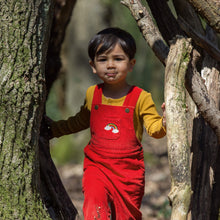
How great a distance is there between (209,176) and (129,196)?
2.43ft

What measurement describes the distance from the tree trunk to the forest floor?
8.23ft

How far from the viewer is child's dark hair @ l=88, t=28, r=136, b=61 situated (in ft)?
9.93

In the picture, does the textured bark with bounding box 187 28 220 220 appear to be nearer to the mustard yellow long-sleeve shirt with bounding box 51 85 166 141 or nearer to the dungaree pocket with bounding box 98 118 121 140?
the mustard yellow long-sleeve shirt with bounding box 51 85 166 141

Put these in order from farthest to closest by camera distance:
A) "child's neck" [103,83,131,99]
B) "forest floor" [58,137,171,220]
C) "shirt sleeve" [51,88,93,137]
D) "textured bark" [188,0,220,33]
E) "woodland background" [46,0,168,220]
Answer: "woodland background" [46,0,168,220] → "forest floor" [58,137,171,220] → "shirt sleeve" [51,88,93,137] → "child's neck" [103,83,131,99] → "textured bark" [188,0,220,33]

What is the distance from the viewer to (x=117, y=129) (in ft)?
9.80

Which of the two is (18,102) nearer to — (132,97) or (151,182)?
(132,97)

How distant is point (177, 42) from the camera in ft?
8.89

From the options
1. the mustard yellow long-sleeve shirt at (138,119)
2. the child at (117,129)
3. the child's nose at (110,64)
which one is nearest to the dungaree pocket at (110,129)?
the child at (117,129)

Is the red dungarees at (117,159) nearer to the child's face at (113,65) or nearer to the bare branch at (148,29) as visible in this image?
the child's face at (113,65)

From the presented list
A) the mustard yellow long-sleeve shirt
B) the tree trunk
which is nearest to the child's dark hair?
the mustard yellow long-sleeve shirt

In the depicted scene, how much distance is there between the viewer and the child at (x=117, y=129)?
2.97m

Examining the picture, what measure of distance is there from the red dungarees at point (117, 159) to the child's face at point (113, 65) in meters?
0.16

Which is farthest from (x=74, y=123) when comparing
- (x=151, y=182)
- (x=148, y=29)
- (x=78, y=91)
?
(x=78, y=91)

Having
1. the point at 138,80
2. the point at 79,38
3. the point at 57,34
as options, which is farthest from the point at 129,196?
the point at 138,80
